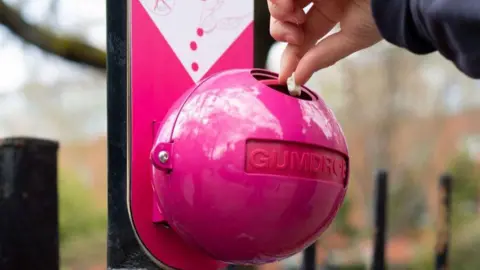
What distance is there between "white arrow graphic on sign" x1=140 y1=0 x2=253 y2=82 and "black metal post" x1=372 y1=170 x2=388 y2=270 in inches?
35.5

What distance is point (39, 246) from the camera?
1.42 metres

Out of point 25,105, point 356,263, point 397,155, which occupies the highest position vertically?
point 25,105

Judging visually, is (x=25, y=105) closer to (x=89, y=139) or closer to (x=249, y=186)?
(x=89, y=139)

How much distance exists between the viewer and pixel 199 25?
1.09 metres

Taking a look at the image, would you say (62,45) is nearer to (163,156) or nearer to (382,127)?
(163,156)

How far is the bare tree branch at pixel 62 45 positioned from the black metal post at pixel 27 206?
61.3 inches

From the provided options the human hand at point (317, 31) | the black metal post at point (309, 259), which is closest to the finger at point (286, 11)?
the human hand at point (317, 31)

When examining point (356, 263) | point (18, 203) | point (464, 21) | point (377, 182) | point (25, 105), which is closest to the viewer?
point (464, 21)

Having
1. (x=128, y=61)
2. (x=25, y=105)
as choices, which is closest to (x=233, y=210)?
(x=128, y=61)

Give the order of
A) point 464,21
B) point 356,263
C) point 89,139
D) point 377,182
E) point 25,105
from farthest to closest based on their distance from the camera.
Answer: point 89,139
point 25,105
point 356,263
point 377,182
point 464,21

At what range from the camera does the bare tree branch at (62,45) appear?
2902mm

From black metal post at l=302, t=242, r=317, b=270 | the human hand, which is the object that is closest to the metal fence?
black metal post at l=302, t=242, r=317, b=270

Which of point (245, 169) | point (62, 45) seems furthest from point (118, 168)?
point (62, 45)

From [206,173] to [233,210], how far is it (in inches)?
2.5
